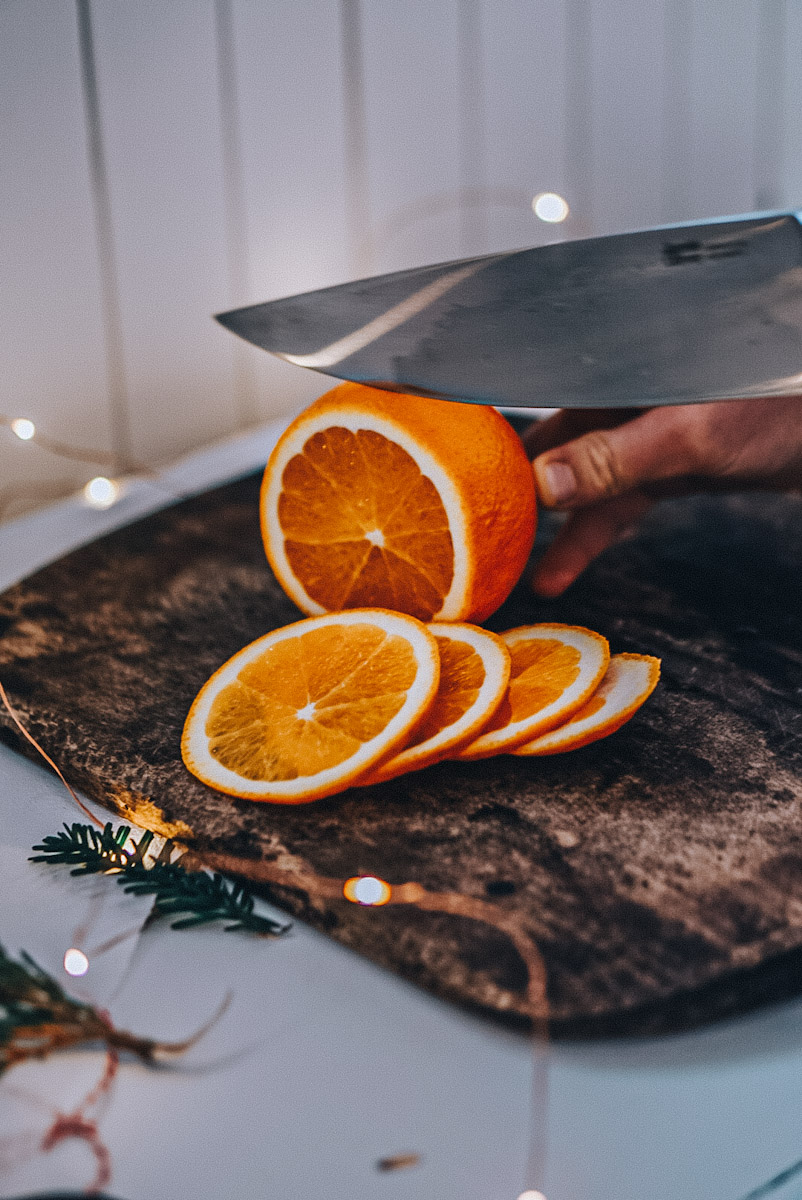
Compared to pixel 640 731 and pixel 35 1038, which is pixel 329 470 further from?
pixel 35 1038

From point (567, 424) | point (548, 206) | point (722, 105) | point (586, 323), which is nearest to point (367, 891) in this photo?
point (586, 323)

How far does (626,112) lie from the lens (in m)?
1.54

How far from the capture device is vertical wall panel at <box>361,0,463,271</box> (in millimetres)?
1261

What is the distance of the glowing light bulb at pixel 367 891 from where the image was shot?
48cm

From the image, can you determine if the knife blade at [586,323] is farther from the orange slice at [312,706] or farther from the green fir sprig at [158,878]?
the green fir sprig at [158,878]

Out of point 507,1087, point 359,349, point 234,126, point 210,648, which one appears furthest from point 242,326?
point 234,126

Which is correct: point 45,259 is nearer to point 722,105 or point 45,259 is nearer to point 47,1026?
point 47,1026

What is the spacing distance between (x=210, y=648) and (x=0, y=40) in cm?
65

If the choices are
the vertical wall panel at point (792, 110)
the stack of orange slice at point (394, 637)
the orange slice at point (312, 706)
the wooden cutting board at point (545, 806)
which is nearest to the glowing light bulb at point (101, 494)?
the wooden cutting board at point (545, 806)

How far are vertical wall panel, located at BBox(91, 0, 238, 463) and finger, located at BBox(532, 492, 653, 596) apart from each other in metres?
0.58

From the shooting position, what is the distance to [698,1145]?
15.6 inches

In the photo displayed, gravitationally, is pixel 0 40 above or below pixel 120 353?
above

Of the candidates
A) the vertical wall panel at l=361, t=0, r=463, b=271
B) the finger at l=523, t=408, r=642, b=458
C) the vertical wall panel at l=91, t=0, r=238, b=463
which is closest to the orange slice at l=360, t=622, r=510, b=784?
the finger at l=523, t=408, r=642, b=458

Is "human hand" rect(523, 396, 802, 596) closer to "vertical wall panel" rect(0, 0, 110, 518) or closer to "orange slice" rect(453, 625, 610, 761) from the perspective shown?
"orange slice" rect(453, 625, 610, 761)
